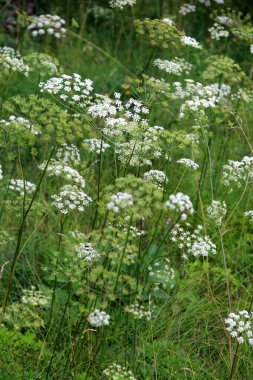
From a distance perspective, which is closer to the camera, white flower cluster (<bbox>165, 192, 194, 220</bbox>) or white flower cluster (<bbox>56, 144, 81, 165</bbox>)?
white flower cluster (<bbox>165, 192, 194, 220</bbox>)

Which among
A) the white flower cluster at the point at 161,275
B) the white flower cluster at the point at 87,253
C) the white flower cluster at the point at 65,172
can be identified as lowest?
the white flower cluster at the point at 161,275

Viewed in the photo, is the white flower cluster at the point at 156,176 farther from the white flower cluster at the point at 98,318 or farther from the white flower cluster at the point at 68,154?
the white flower cluster at the point at 98,318

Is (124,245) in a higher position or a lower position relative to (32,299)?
higher

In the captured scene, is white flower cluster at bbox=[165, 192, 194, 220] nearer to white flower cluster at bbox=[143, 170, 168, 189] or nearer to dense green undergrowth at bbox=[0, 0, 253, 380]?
dense green undergrowth at bbox=[0, 0, 253, 380]

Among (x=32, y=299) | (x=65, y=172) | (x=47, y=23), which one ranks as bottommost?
(x=32, y=299)

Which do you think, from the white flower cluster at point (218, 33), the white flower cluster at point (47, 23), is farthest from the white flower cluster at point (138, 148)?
the white flower cluster at point (47, 23)

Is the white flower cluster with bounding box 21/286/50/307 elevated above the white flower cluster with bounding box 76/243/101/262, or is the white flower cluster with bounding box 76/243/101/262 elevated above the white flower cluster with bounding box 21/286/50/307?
the white flower cluster with bounding box 76/243/101/262

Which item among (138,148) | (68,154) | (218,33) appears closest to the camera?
(138,148)

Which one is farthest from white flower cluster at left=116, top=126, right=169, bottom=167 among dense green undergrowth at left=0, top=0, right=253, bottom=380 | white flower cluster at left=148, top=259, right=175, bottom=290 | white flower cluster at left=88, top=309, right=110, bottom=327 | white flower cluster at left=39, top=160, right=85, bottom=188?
white flower cluster at left=88, top=309, right=110, bottom=327

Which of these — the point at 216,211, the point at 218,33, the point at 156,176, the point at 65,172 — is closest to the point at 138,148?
the point at 156,176

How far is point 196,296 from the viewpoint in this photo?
399 cm

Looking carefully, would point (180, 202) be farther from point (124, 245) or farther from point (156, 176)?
point (156, 176)

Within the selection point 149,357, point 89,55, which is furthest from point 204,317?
point 89,55

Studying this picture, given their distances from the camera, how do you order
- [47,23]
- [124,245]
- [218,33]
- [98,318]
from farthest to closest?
[47,23] < [218,33] < [124,245] < [98,318]
